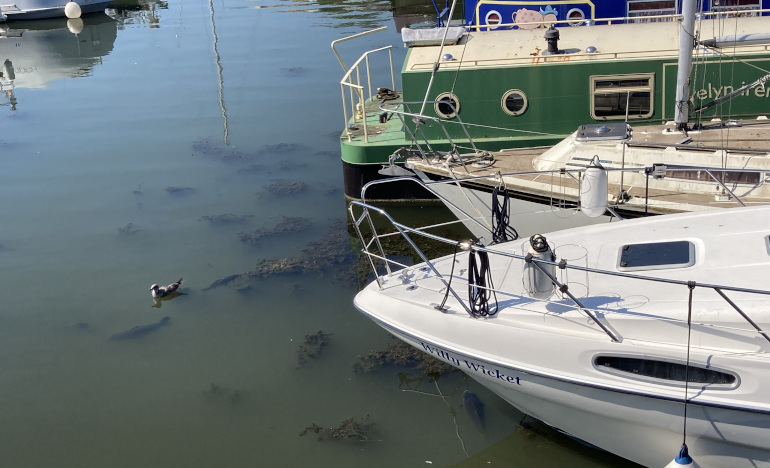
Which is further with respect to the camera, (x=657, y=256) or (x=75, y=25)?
(x=75, y=25)

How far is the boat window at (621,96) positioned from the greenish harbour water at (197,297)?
16.4 feet

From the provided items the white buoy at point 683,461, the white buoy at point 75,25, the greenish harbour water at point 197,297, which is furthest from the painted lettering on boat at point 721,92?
the white buoy at point 75,25

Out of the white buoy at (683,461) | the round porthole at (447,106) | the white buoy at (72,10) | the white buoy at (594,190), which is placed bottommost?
the white buoy at (683,461)

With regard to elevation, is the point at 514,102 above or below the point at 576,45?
below

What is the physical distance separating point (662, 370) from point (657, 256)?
138 centimetres

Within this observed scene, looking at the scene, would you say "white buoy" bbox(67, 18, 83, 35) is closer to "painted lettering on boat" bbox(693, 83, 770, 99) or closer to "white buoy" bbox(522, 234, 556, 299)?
"painted lettering on boat" bbox(693, 83, 770, 99)

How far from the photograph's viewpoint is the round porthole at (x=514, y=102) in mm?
14602

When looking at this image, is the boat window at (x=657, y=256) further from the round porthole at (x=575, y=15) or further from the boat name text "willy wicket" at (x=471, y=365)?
the round porthole at (x=575, y=15)

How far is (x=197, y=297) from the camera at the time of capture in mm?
13250

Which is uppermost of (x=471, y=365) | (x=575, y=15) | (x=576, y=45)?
(x=575, y=15)

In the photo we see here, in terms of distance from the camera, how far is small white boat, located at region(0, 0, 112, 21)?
128 feet

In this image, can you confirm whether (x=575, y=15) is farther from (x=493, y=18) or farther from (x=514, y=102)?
(x=514, y=102)

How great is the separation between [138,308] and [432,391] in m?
5.25

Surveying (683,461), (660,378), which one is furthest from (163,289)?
(683,461)
